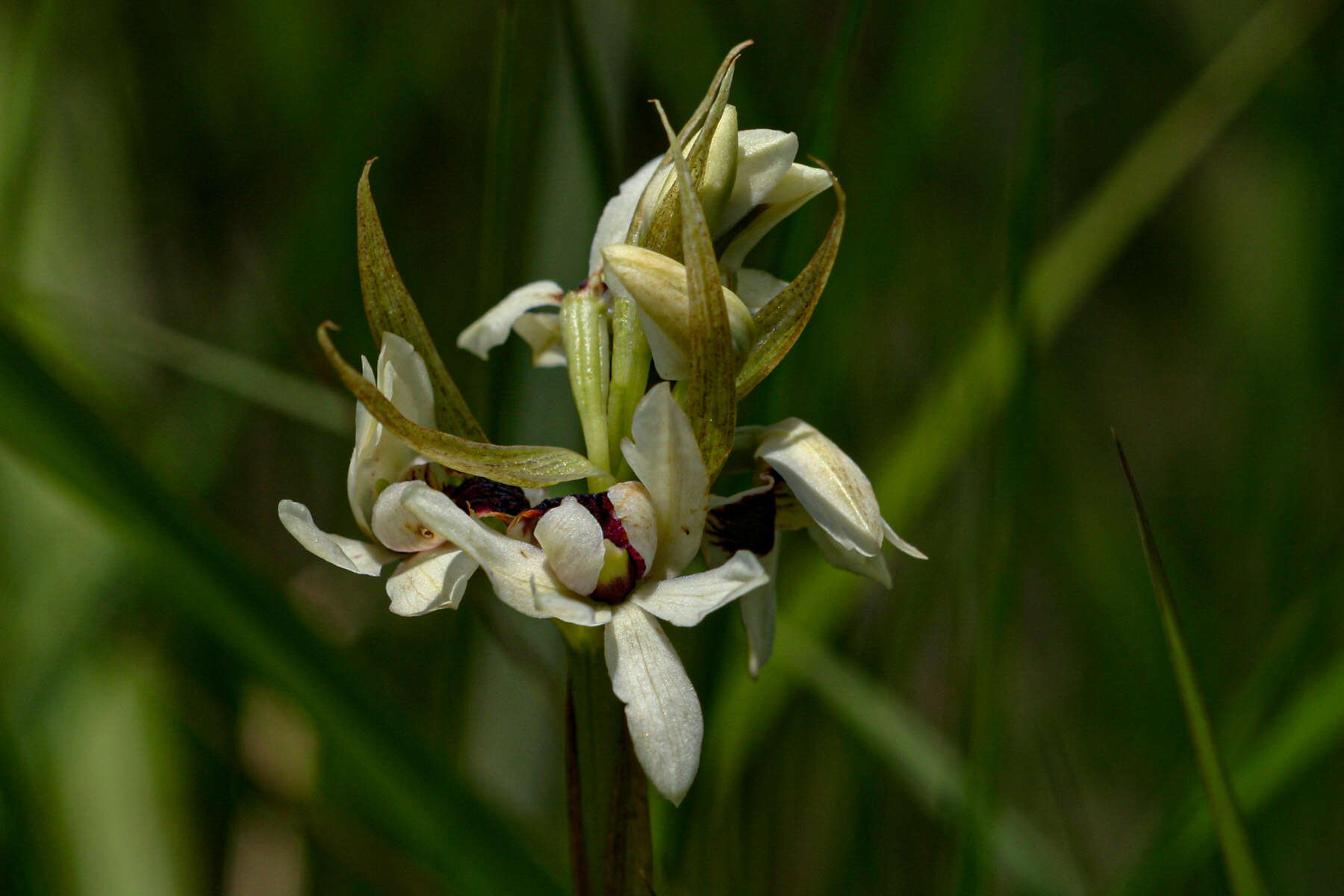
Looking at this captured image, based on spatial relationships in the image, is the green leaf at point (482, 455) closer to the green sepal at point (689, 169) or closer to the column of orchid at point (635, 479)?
the column of orchid at point (635, 479)

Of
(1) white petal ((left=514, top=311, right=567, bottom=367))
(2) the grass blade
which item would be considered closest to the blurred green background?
(2) the grass blade

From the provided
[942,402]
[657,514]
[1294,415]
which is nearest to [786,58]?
[942,402]

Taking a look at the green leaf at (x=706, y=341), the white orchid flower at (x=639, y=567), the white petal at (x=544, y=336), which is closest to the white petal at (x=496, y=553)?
the white orchid flower at (x=639, y=567)

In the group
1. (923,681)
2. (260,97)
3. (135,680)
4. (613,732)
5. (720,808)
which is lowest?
(923,681)

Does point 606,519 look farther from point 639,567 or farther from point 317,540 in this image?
point 317,540

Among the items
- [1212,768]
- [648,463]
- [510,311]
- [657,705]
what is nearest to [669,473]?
[648,463]

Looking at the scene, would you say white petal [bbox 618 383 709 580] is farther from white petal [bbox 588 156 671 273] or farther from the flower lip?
white petal [bbox 588 156 671 273]

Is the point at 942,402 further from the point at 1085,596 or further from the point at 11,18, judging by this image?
the point at 11,18
